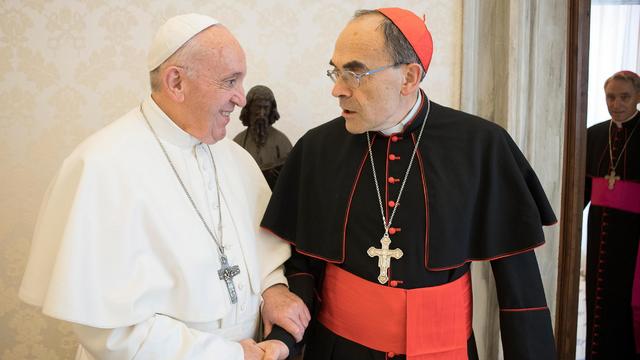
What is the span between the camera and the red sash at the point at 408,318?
201 centimetres

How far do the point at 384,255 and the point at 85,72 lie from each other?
2.21m

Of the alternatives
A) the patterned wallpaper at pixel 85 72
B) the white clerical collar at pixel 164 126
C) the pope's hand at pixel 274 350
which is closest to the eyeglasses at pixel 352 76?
the white clerical collar at pixel 164 126

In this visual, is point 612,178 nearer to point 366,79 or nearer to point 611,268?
point 611,268

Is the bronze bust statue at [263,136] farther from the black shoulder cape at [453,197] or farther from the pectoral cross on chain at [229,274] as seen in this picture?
the pectoral cross on chain at [229,274]

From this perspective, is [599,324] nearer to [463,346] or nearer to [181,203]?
[463,346]

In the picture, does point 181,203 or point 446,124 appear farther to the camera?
point 446,124

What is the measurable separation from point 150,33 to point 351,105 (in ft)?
5.63

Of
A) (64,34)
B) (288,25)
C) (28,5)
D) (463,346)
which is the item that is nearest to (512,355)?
(463,346)

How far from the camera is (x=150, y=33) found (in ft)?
10.5

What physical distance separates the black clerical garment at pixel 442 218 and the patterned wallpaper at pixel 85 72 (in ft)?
4.22

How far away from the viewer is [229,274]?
1.97 metres

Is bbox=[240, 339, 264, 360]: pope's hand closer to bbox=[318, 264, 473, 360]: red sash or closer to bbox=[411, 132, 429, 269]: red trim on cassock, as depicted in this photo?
bbox=[318, 264, 473, 360]: red sash

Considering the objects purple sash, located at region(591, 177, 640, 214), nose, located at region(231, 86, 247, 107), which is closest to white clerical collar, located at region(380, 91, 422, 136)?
nose, located at region(231, 86, 247, 107)

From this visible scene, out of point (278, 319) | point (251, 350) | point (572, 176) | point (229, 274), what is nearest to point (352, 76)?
point (229, 274)
